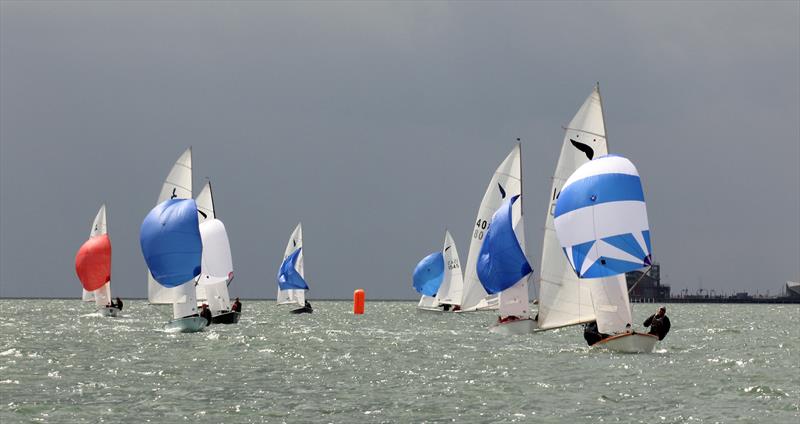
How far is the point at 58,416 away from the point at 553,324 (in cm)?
2549

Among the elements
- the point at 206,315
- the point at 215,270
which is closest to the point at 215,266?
the point at 215,270

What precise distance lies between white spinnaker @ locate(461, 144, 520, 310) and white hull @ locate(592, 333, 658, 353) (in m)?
20.4

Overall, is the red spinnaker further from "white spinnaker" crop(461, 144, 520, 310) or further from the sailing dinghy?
the sailing dinghy

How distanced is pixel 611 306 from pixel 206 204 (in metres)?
32.0

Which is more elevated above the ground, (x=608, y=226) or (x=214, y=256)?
(x=608, y=226)

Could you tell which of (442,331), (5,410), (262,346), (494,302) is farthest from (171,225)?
(5,410)

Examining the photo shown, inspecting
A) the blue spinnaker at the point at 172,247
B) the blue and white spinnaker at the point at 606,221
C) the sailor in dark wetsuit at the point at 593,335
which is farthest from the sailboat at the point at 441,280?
the blue and white spinnaker at the point at 606,221

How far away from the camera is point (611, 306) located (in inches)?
1662

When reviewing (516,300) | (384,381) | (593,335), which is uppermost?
(516,300)

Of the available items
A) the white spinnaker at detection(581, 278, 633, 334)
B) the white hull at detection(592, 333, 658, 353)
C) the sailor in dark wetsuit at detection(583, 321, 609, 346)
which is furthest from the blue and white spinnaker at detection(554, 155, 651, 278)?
the sailor in dark wetsuit at detection(583, 321, 609, 346)

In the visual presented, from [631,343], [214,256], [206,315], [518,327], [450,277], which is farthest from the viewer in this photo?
[450,277]

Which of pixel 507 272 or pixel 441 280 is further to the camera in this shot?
pixel 441 280

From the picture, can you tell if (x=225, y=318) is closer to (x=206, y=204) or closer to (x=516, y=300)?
(x=206, y=204)

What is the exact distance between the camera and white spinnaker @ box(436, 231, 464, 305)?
9765cm
